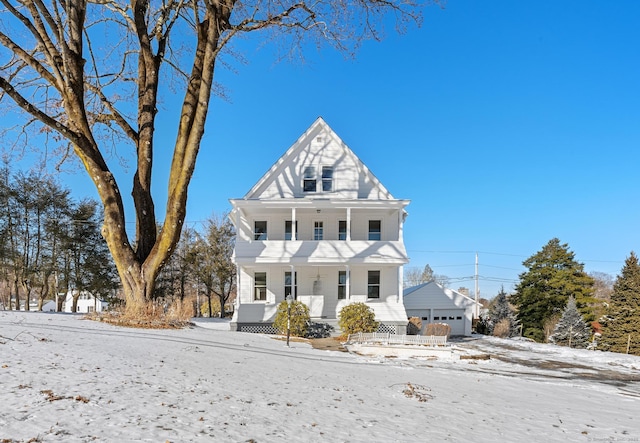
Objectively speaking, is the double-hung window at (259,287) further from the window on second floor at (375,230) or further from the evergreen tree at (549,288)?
the evergreen tree at (549,288)

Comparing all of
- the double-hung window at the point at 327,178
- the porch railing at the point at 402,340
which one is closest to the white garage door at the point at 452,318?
the porch railing at the point at 402,340

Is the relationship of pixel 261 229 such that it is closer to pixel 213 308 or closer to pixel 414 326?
pixel 414 326

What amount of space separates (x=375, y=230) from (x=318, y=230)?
10.3 ft

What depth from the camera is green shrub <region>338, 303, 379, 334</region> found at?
16.7m

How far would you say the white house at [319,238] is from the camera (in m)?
18.4

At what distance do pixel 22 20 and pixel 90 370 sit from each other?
10449 mm

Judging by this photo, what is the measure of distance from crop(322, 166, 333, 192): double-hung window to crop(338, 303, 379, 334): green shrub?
6677 millimetres

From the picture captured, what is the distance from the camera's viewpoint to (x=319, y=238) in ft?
68.0

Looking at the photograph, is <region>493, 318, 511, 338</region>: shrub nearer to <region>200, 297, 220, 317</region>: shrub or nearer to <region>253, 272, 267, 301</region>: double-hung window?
<region>253, 272, 267, 301</region>: double-hung window

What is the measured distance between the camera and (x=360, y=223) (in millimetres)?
20688

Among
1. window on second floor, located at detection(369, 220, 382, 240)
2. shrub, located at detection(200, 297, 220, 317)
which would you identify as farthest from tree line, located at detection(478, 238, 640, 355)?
shrub, located at detection(200, 297, 220, 317)

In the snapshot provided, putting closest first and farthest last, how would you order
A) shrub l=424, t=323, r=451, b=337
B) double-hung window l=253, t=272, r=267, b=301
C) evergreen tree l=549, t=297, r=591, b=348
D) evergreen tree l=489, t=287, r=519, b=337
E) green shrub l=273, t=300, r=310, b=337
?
1. green shrub l=273, t=300, r=310, b=337
2. shrub l=424, t=323, r=451, b=337
3. double-hung window l=253, t=272, r=267, b=301
4. evergreen tree l=549, t=297, r=591, b=348
5. evergreen tree l=489, t=287, r=519, b=337

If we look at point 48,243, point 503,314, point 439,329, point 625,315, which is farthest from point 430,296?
point 48,243

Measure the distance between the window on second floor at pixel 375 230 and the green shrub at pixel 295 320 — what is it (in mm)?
6026
